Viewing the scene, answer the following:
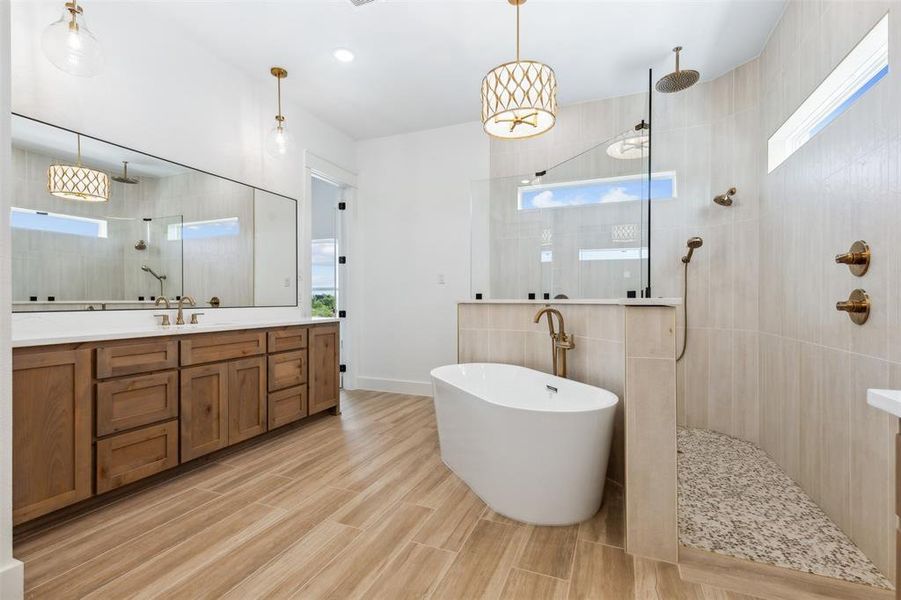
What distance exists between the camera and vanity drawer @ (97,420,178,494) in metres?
1.96

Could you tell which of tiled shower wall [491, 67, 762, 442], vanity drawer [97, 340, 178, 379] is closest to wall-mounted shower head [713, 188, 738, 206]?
tiled shower wall [491, 67, 762, 442]

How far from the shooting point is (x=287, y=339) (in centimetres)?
314

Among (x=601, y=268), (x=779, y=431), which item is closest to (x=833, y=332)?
(x=779, y=431)

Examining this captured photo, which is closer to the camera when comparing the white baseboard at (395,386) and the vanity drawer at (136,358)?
the vanity drawer at (136,358)

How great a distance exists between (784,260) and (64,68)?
4000 millimetres

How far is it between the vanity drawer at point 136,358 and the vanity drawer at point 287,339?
0.73 meters

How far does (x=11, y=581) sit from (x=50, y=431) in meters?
0.63

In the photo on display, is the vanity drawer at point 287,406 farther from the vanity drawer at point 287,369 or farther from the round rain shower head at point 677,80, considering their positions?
the round rain shower head at point 677,80

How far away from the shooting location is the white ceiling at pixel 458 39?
2568mm

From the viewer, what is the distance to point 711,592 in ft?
4.63

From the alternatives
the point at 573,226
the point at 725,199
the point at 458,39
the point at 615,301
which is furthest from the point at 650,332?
the point at 458,39

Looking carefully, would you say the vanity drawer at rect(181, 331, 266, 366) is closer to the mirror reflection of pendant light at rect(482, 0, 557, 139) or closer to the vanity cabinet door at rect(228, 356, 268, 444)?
the vanity cabinet door at rect(228, 356, 268, 444)

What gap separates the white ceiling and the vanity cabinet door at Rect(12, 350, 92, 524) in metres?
2.28

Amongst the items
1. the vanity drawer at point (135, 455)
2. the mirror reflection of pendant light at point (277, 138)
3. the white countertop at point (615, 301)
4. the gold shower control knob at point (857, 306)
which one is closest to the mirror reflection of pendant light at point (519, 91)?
the white countertop at point (615, 301)
